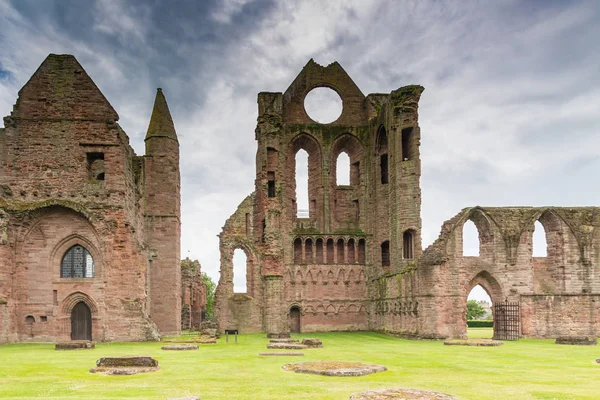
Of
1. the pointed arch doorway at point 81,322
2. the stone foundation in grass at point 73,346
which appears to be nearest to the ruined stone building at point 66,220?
the pointed arch doorway at point 81,322

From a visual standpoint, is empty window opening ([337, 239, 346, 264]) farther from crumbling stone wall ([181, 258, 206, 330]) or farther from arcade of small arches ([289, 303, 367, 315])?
crumbling stone wall ([181, 258, 206, 330])

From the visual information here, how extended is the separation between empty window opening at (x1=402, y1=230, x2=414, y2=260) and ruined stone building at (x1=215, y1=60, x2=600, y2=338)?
53 mm

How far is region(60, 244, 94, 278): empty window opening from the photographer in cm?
2495

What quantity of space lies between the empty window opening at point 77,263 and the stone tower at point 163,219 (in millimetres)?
5703

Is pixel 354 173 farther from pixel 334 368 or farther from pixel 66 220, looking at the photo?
pixel 334 368

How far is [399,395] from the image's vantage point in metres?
8.41

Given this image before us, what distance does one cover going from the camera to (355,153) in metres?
36.9

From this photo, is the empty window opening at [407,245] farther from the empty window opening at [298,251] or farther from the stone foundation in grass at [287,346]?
the stone foundation in grass at [287,346]

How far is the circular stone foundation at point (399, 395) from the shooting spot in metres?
8.22

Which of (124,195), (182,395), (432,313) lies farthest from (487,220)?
(182,395)

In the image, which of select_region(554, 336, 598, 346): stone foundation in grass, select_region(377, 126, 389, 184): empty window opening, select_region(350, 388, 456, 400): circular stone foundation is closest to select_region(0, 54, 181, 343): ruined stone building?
select_region(377, 126, 389, 184): empty window opening

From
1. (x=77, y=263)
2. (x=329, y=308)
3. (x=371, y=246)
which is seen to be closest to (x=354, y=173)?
(x=371, y=246)

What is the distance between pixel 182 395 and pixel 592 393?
20.3 feet

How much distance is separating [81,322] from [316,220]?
15473mm
